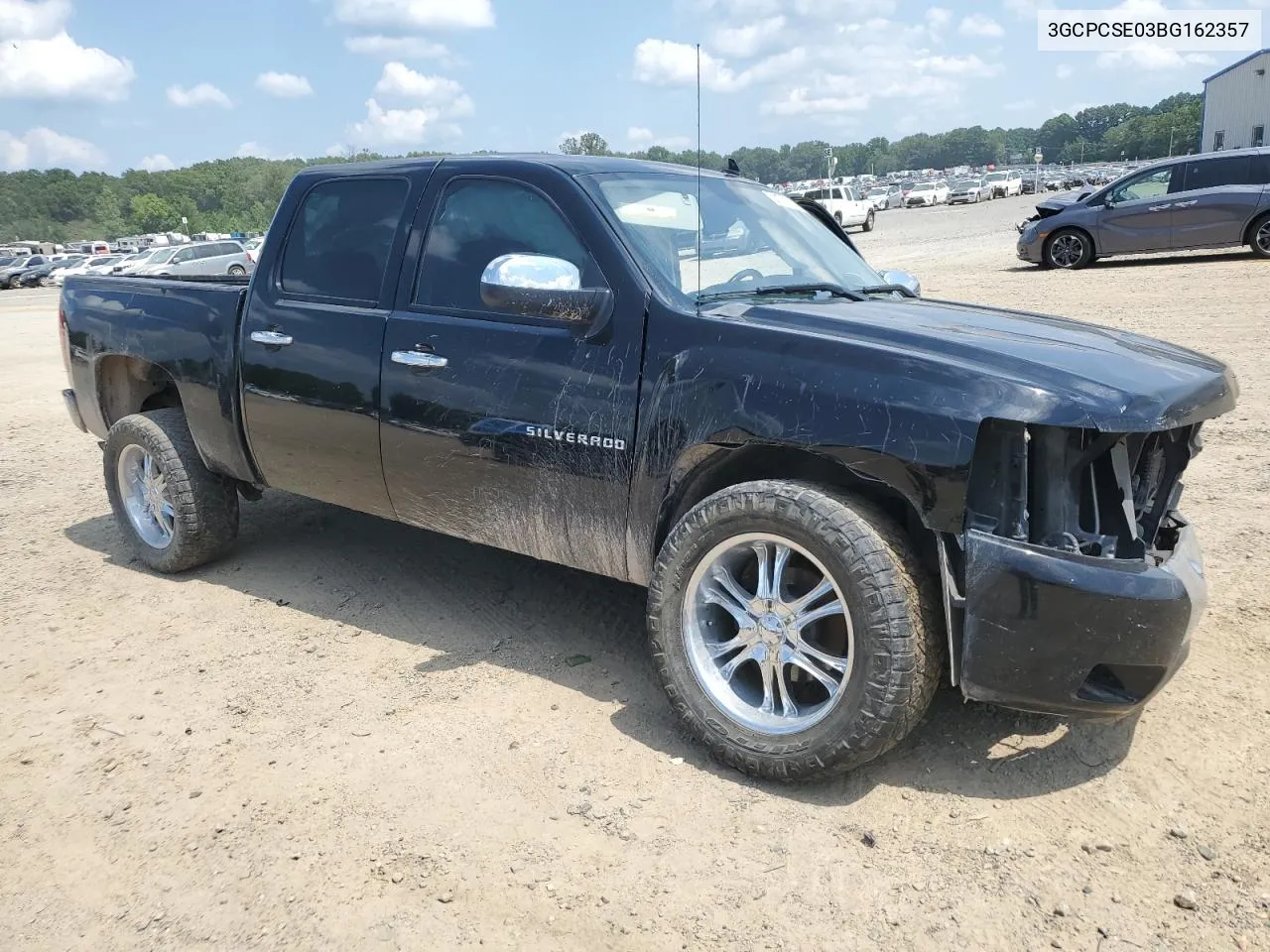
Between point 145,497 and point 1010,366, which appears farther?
point 145,497

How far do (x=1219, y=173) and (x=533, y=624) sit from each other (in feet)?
51.4

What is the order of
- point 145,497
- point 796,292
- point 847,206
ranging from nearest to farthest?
point 796,292 → point 145,497 → point 847,206

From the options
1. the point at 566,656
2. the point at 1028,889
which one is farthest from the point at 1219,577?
the point at 566,656

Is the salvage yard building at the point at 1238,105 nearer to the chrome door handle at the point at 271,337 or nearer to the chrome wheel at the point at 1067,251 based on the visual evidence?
the chrome wheel at the point at 1067,251

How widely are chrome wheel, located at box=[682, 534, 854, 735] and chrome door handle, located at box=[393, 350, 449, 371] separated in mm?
1332

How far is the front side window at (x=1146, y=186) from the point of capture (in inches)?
634

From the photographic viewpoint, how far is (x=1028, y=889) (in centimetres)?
257

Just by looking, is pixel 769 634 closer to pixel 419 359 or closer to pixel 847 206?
pixel 419 359

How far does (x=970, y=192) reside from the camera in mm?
58469

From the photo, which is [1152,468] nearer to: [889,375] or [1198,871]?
[889,375]

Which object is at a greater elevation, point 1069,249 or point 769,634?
point 769,634

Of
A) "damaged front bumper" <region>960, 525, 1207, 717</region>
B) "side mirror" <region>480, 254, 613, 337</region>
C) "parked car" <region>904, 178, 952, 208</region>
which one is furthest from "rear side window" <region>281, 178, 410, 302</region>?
"parked car" <region>904, 178, 952, 208</region>

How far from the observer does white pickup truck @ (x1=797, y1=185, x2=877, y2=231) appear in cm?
3853

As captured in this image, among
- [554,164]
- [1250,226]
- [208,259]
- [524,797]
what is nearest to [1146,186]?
[1250,226]
